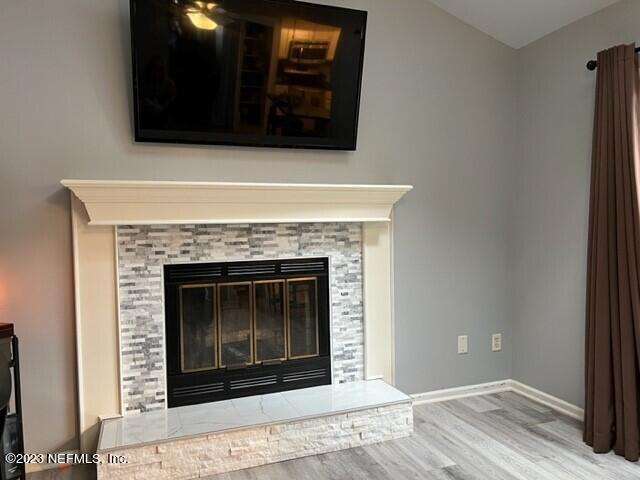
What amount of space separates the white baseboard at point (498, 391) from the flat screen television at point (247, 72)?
1729mm

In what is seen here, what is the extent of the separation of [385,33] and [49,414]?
2.84 m

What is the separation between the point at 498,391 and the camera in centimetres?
347

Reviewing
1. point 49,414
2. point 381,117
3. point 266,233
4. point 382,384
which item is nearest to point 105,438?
point 49,414

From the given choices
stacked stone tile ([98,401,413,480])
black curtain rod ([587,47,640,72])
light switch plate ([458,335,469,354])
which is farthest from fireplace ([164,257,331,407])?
black curtain rod ([587,47,640,72])

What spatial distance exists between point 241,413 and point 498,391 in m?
1.87

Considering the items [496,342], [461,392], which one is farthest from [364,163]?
[461,392]

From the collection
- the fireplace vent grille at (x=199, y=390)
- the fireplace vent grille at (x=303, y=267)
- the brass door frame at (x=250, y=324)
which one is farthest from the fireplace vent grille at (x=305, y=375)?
the fireplace vent grille at (x=303, y=267)

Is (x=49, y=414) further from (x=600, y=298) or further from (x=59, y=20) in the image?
(x=600, y=298)

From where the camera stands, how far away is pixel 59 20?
2461 millimetres

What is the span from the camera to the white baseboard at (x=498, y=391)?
3.11 meters

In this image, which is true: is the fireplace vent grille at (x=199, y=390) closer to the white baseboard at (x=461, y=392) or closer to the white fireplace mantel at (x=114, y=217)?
the white fireplace mantel at (x=114, y=217)

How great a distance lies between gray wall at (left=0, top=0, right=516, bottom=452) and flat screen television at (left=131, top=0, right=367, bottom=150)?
124 millimetres

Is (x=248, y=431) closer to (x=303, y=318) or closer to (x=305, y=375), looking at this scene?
(x=305, y=375)

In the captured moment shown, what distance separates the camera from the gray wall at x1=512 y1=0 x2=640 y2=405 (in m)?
2.91
